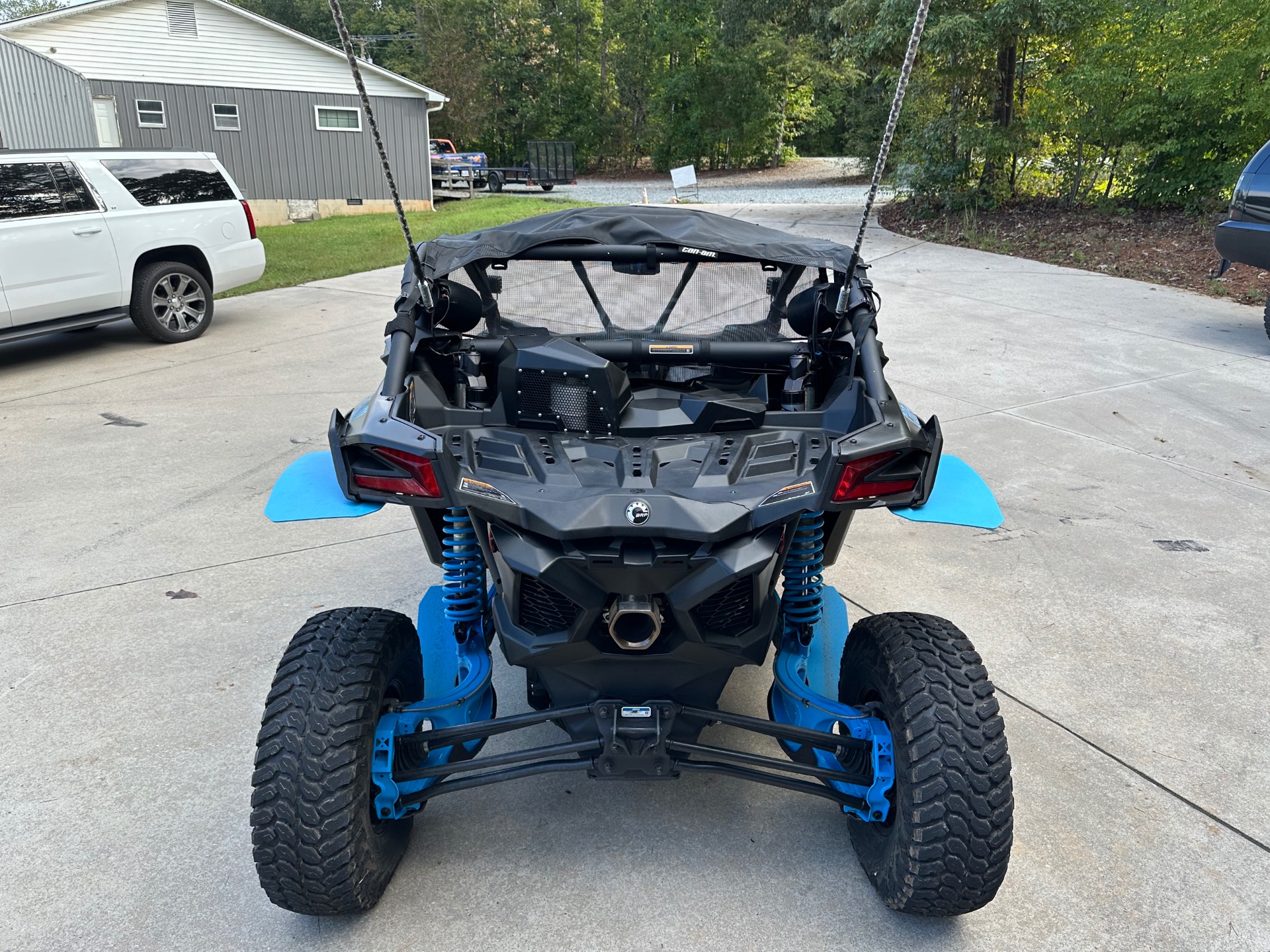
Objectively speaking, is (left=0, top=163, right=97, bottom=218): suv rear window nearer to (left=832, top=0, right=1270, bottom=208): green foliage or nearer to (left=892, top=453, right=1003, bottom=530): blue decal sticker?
(left=892, top=453, right=1003, bottom=530): blue decal sticker

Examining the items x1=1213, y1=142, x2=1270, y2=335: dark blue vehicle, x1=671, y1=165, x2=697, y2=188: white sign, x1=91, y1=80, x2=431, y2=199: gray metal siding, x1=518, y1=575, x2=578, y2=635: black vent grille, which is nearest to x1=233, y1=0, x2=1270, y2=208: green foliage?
x1=1213, y1=142, x2=1270, y2=335: dark blue vehicle

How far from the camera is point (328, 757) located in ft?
7.68

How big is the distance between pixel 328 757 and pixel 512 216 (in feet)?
60.7

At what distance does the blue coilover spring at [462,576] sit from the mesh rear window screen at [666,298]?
111cm

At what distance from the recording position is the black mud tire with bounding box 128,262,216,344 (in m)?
9.34

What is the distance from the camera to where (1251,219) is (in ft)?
28.1

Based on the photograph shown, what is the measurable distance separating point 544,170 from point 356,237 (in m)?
15.6

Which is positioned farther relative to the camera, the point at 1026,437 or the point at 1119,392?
the point at 1119,392

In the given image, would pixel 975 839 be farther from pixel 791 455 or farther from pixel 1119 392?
pixel 1119 392

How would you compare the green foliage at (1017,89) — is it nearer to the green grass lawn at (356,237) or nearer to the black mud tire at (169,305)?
the green grass lawn at (356,237)

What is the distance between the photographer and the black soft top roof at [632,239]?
3.42 metres

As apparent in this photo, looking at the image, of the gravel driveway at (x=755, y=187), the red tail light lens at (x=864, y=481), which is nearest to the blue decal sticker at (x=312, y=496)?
the red tail light lens at (x=864, y=481)

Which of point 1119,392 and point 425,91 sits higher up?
point 425,91

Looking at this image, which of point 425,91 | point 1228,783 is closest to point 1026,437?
point 1228,783
